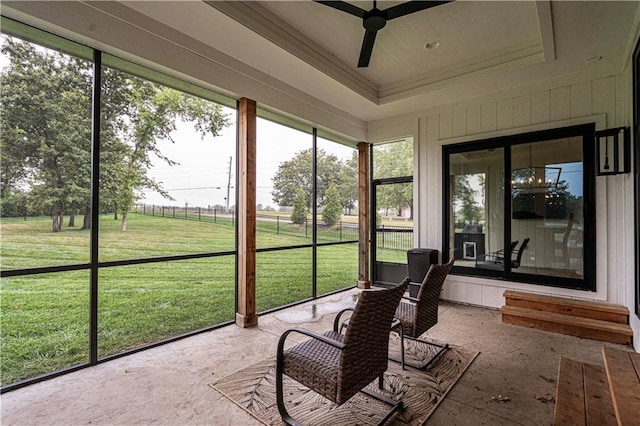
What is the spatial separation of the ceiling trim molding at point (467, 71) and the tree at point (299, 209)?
239 centimetres

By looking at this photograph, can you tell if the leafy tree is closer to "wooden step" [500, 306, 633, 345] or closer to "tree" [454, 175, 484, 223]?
"tree" [454, 175, 484, 223]

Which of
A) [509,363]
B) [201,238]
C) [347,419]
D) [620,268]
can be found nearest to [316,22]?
[201,238]

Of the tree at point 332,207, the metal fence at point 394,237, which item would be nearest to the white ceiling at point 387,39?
the tree at point 332,207

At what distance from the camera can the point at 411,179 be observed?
5.82 metres

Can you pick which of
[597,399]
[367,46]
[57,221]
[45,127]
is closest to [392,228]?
[367,46]

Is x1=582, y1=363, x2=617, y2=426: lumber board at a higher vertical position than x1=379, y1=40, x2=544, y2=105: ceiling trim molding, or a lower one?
lower

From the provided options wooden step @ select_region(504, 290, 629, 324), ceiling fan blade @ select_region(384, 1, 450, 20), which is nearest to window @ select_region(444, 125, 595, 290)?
wooden step @ select_region(504, 290, 629, 324)

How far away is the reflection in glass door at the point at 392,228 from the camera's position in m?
6.00

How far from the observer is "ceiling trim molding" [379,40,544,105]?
12.2ft

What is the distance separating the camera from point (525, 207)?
178 inches

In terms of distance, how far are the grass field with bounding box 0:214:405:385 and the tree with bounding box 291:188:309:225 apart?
0.42m

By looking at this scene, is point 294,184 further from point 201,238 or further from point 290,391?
point 290,391

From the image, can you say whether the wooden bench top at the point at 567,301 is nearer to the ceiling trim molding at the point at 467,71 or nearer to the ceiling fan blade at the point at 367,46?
the ceiling trim molding at the point at 467,71

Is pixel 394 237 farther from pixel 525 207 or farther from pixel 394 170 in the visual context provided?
pixel 525 207
